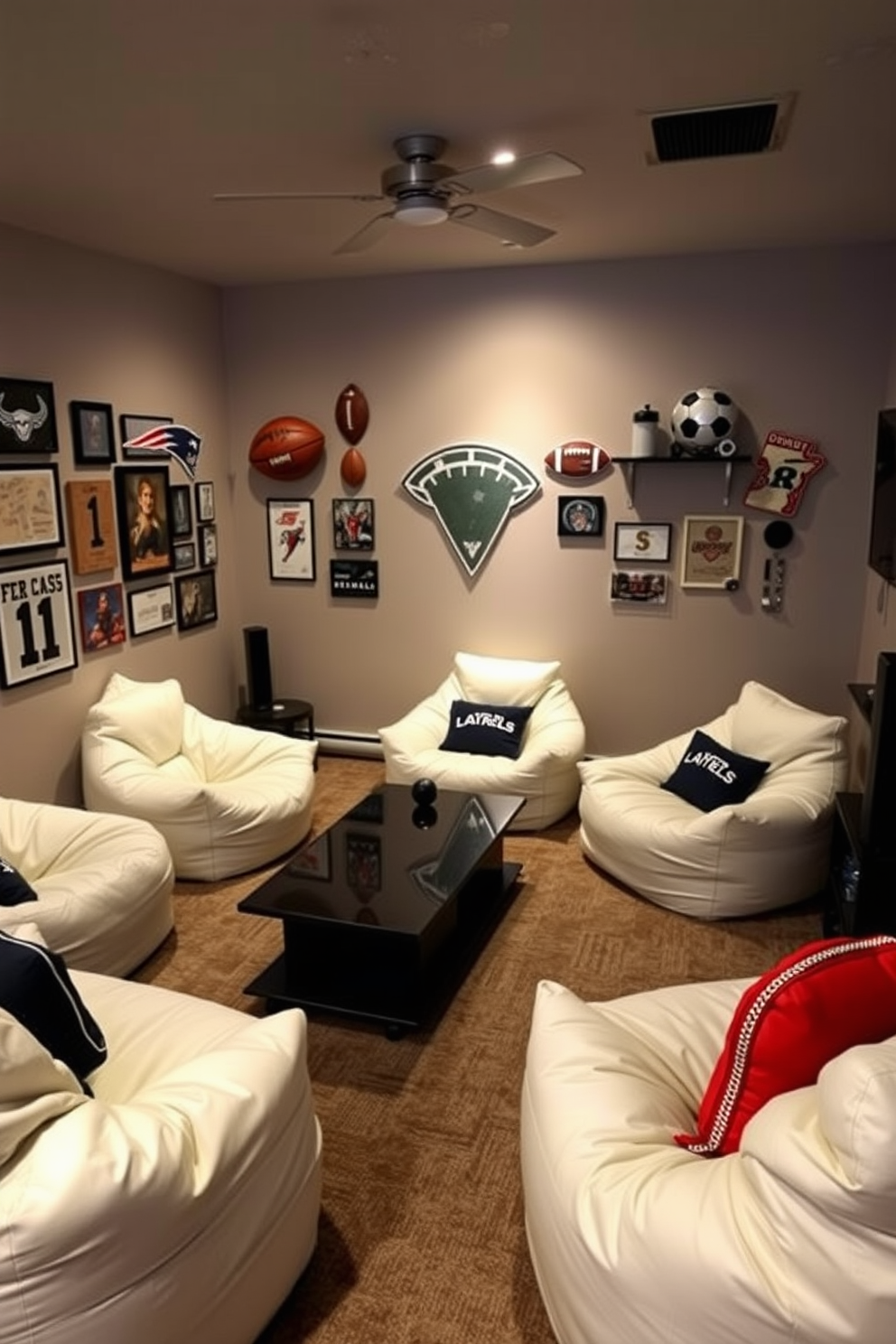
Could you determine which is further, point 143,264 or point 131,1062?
point 143,264

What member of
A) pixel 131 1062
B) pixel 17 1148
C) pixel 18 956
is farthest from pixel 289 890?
pixel 17 1148

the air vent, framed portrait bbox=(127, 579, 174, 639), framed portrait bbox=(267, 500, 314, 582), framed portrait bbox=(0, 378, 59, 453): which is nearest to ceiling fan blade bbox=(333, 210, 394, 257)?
the air vent

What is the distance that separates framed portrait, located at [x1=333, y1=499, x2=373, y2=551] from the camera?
5348mm

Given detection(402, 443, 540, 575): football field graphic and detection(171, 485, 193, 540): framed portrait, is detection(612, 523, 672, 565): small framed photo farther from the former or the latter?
detection(171, 485, 193, 540): framed portrait

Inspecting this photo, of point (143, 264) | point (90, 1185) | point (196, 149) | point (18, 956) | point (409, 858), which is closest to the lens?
point (90, 1185)

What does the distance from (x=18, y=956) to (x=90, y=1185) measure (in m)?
0.52

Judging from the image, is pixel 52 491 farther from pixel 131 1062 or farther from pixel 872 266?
pixel 872 266

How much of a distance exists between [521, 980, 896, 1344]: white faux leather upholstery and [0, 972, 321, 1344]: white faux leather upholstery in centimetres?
54

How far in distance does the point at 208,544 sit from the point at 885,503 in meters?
3.59

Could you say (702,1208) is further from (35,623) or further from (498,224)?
(35,623)

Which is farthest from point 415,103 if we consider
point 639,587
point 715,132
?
point 639,587

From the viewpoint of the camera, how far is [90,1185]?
1.46m

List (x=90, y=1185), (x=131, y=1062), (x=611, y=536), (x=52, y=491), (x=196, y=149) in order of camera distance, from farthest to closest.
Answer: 1. (x=611, y=536)
2. (x=52, y=491)
3. (x=196, y=149)
4. (x=131, y=1062)
5. (x=90, y=1185)

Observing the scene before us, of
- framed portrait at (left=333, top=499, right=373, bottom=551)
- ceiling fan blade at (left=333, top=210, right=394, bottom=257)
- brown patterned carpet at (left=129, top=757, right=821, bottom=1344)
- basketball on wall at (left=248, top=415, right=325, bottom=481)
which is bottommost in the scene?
brown patterned carpet at (left=129, top=757, right=821, bottom=1344)
